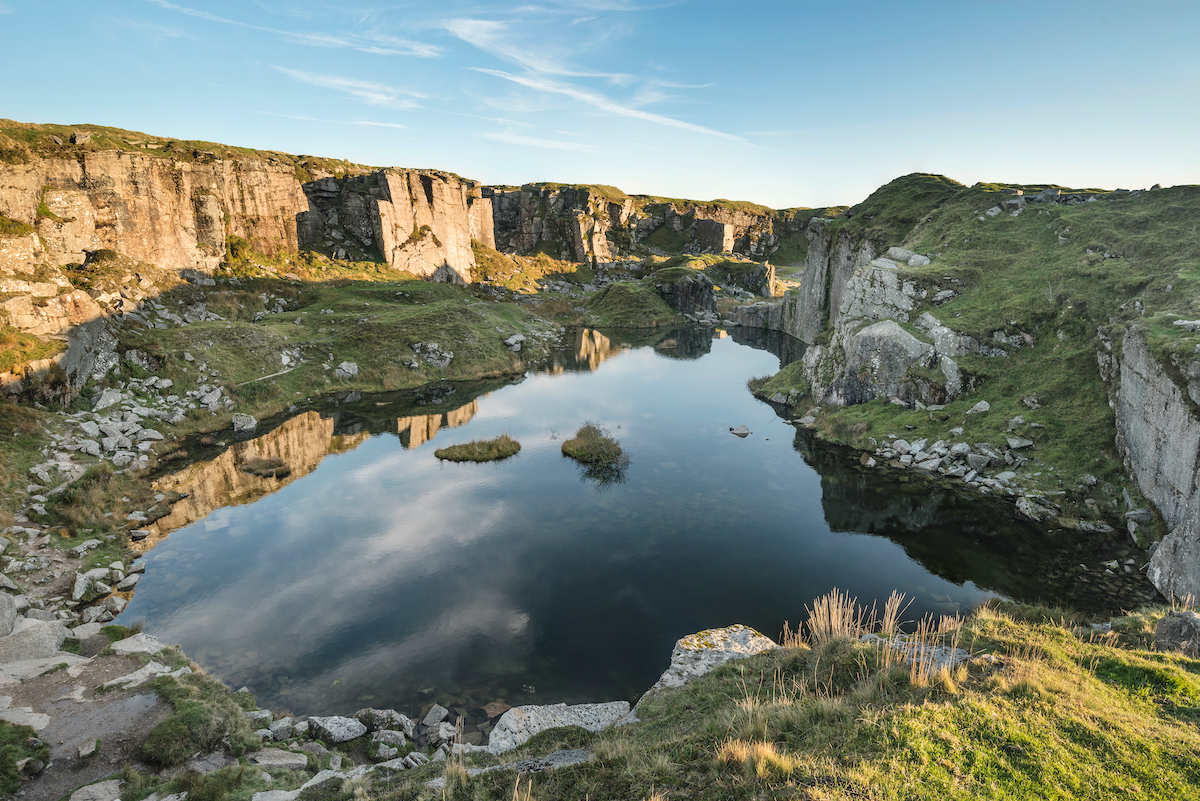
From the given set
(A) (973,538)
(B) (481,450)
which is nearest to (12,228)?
(B) (481,450)

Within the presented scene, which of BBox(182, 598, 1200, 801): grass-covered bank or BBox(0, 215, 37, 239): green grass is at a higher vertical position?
BBox(0, 215, 37, 239): green grass

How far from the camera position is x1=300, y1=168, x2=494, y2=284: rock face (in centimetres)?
8575

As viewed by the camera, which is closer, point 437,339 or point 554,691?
point 554,691

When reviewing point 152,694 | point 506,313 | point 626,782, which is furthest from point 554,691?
point 506,313

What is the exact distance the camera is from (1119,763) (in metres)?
6.62

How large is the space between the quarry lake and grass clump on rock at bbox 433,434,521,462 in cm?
89

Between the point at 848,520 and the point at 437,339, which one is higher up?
the point at 437,339

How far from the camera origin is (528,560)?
23.0 m

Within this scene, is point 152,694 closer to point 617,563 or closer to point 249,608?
point 249,608

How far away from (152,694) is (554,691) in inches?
398

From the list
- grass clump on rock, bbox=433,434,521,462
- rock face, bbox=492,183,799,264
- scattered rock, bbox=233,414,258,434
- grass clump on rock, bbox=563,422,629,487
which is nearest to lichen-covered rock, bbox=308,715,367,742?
grass clump on rock, bbox=563,422,629,487

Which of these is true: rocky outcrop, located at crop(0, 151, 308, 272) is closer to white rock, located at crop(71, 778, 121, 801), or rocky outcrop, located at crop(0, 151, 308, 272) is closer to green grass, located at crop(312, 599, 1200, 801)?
white rock, located at crop(71, 778, 121, 801)

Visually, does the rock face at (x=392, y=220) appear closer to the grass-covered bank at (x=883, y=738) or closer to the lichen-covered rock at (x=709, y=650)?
the lichen-covered rock at (x=709, y=650)

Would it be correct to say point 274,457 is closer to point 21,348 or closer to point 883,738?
point 21,348
